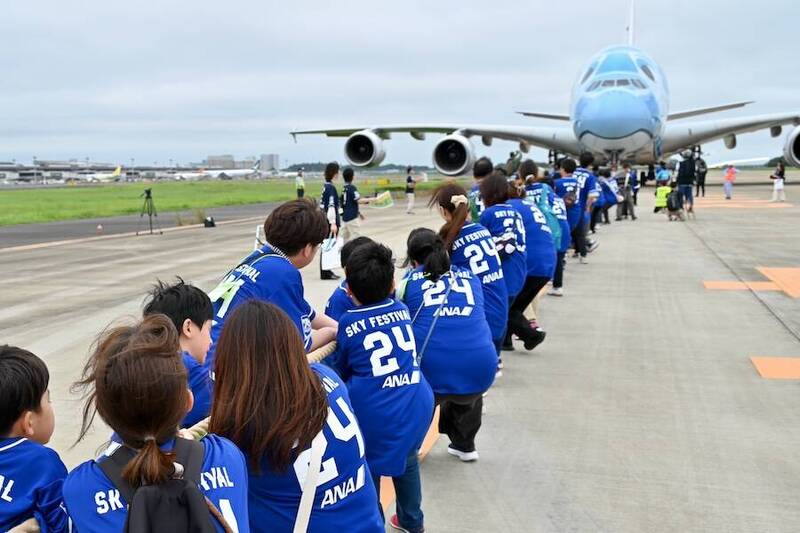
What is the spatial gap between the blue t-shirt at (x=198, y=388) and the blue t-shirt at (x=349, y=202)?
941 centimetres

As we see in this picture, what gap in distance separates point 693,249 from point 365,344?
11876 millimetres

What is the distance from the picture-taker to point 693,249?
1331 cm

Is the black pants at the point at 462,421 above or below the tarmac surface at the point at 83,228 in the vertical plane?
below

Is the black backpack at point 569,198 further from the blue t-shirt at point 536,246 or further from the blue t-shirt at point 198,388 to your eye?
the blue t-shirt at point 198,388

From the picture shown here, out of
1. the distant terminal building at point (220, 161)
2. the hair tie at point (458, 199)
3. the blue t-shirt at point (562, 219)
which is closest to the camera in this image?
the hair tie at point (458, 199)

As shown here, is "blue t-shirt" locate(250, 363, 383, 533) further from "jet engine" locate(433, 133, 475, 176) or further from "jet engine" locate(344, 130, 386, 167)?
"jet engine" locate(344, 130, 386, 167)

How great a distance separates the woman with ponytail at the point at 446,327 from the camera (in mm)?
3775

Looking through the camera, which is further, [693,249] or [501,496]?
[693,249]

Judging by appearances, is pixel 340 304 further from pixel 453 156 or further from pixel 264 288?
pixel 453 156

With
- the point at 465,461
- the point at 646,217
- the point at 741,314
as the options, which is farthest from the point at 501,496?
the point at 646,217

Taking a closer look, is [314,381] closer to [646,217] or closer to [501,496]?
[501,496]

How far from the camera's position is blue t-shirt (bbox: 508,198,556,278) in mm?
6531

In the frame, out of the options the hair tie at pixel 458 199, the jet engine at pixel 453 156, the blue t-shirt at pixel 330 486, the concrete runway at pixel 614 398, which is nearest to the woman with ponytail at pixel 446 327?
the concrete runway at pixel 614 398

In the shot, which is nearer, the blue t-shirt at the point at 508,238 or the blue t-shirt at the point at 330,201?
the blue t-shirt at the point at 508,238
